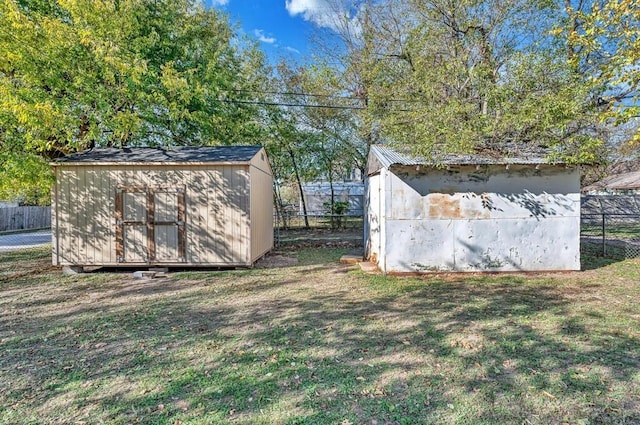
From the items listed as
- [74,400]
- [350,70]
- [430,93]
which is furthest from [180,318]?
[350,70]

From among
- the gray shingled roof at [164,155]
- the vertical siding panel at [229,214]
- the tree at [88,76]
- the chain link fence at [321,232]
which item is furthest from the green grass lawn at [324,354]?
the chain link fence at [321,232]

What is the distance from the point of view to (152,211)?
7211 millimetres

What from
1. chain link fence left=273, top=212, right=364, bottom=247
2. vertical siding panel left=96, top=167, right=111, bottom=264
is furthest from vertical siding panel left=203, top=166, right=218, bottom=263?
chain link fence left=273, top=212, right=364, bottom=247

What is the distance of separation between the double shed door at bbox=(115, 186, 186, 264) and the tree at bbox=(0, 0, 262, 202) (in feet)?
4.65

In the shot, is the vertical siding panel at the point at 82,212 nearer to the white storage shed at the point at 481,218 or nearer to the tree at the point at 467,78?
the white storage shed at the point at 481,218

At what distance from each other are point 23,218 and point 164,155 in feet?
55.0

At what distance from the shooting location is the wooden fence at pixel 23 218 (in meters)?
17.7

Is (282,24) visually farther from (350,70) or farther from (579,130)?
(579,130)

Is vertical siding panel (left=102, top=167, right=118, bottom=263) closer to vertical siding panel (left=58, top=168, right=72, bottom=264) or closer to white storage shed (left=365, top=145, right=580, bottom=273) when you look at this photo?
vertical siding panel (left=58, top=168, right=72, bottom=264)

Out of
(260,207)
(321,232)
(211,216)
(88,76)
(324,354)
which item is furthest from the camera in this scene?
(321,232)

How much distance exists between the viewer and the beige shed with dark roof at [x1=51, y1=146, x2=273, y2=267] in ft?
23.5

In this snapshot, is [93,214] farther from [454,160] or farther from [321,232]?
[321,232]

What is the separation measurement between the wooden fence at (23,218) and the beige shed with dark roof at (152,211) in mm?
14611

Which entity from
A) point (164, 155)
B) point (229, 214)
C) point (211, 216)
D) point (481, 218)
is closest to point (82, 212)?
point (164, 155)
